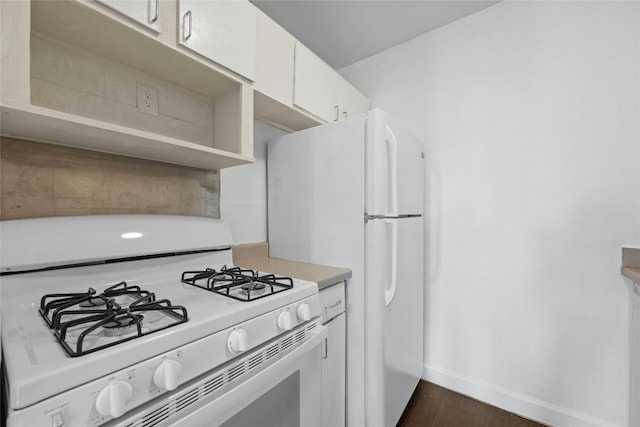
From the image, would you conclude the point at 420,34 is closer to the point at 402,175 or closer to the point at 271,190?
the point at 402,175

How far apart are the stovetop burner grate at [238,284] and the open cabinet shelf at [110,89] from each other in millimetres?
501

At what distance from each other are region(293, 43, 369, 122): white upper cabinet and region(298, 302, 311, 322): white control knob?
3.51 ft

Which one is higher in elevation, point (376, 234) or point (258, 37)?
point (258, 37)

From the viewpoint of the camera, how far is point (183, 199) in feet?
4.57

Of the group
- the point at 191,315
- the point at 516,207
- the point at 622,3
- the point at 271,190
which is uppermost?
the point at 622,3

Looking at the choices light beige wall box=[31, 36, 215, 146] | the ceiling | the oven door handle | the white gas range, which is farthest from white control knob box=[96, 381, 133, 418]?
the ceiling

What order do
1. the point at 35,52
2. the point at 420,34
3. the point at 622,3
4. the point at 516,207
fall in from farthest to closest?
the point at 420,34 → the point at 516,207 → the point at 622,3 → the point at 35,52

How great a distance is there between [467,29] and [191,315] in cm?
229

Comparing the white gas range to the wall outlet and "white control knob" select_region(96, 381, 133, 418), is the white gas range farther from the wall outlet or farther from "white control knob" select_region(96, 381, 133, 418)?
the wall outlet

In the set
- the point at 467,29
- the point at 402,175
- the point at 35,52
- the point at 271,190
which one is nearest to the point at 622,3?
the point at 467,29

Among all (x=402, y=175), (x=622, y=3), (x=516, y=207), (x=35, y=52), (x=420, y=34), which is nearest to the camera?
(x=35, y=52)

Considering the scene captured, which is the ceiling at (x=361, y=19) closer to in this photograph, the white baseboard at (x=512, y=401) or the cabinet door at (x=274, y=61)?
the cabinet door at (x=274, y=61)

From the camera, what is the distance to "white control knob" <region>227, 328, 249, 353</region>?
73 cm

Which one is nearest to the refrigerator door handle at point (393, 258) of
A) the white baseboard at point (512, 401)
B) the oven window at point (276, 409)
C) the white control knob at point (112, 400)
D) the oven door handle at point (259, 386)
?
the oven door handle at point (259, 386)
